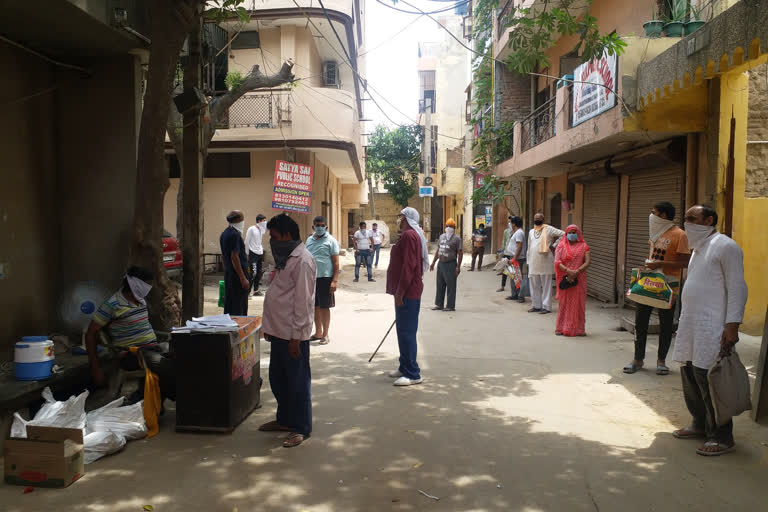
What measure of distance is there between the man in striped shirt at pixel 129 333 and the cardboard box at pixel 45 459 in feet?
3.28

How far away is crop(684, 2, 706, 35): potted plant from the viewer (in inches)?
321

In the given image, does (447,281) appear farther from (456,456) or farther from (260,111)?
(260,111)

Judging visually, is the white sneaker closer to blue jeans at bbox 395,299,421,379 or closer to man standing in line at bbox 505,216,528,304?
blue jeans at bbox 395,299,421,379

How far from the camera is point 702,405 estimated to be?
4.40m

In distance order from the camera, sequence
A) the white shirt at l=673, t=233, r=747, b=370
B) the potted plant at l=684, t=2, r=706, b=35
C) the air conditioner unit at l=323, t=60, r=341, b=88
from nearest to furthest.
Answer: the white shirt at l=673, t=233, r=747, b=370, the potted plant at l=684, t=2, r=706, b=35, the air conditioner unit at l=323, t=60, r=341, b=88

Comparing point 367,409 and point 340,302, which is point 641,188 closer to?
point 340,302

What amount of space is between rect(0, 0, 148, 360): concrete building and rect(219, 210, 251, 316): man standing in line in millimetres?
1384

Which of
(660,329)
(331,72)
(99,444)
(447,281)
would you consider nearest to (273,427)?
(99,444)

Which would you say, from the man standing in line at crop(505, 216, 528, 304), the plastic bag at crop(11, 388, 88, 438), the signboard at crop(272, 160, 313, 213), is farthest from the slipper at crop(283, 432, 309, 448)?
the signboard at crop(272, 160, 313, 213)

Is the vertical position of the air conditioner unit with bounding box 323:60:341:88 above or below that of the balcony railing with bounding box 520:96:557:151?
above

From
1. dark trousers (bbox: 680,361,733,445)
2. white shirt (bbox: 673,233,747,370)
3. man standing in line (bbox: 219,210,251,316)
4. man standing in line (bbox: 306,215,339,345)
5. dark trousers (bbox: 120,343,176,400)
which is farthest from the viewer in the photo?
man standing in line (bbox: 306,215,339,345)

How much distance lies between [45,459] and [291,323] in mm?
1758

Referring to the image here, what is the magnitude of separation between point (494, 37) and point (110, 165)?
14592mm

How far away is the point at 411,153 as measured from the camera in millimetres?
39750
